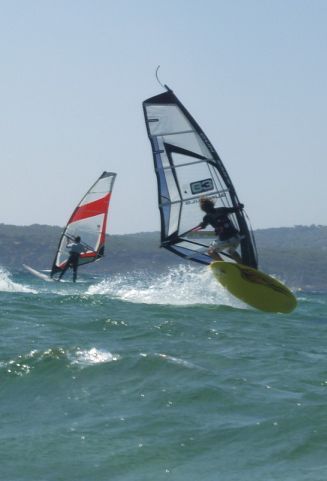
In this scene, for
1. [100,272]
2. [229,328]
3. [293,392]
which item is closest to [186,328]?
[229,328]

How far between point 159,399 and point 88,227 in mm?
17919

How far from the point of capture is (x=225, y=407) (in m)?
7.10

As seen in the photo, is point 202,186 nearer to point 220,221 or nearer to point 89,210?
point 220,221

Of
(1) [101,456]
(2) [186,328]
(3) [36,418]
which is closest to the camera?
(1) [101,456]

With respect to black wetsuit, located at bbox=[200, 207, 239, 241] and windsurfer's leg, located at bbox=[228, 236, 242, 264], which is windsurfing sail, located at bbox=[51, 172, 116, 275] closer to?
windsurfer's leg, located at bbox=[228, 236, 242, 264]

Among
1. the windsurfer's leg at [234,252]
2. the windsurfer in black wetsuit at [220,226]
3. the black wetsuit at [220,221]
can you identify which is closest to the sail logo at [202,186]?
the windsurfer in black wetsuit at [220,226]

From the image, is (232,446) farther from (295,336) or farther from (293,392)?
(295,336)

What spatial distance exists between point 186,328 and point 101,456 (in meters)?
4.81

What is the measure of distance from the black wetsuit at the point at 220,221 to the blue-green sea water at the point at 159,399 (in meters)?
2.40

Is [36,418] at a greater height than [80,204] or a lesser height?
lesser

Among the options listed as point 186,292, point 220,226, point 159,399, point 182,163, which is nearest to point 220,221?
point 220,226

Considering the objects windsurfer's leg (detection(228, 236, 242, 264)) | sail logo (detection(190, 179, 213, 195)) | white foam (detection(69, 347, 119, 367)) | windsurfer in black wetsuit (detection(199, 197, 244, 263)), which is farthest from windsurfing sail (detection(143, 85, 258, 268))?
white foam (detection(69, 347, 119, 367))

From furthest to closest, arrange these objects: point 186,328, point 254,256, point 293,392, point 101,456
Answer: point 254,256
point 186,328
point 293,392
point 101,456

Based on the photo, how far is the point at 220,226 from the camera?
14.0 metres
